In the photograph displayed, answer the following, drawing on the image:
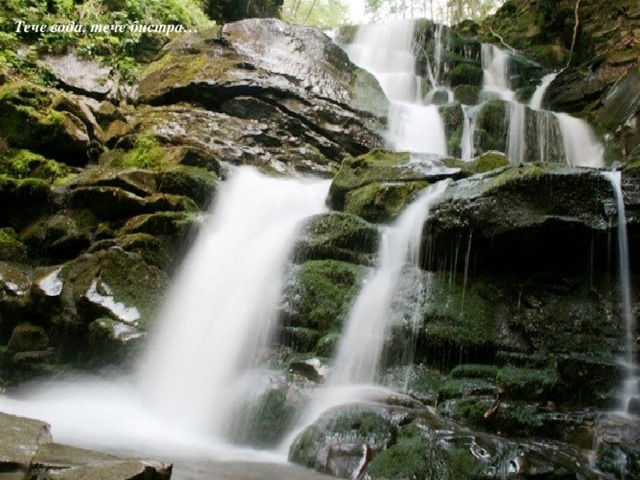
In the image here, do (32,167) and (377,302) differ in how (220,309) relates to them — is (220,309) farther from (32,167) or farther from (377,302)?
(32,167)

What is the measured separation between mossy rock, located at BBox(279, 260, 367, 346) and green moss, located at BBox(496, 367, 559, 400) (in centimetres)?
204

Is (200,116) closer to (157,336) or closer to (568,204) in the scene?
(157,336)

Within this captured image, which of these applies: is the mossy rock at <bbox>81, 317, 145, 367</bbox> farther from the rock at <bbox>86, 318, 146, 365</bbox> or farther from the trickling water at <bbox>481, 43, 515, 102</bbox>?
the trickling water at <bbox>481, 43, 515, 102</bbox>

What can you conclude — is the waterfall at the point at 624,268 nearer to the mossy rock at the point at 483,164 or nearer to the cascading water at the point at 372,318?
the cascading water at the point at 372,318

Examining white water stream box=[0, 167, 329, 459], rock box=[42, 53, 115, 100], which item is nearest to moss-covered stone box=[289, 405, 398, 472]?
white water stream box=[0, 167, 329, 459]

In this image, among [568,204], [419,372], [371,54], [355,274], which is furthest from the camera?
[371,54]

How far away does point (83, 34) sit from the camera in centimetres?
1198

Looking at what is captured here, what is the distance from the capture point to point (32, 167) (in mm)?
8586

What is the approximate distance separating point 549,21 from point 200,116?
14063mm

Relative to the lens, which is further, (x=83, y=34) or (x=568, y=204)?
(x=83, y=34)

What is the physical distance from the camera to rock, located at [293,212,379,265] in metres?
6.78

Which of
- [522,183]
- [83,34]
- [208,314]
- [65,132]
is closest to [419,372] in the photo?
[522,183]

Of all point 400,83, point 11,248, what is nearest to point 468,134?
point 400,83

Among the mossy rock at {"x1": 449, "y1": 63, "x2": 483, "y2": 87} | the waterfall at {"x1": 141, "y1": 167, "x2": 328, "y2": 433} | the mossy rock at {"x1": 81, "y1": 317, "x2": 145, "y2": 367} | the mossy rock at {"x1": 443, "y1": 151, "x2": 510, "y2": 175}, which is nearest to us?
the waterfall at {"x1": 141, "y1": 167, "x2": 328, "y2": 433}
